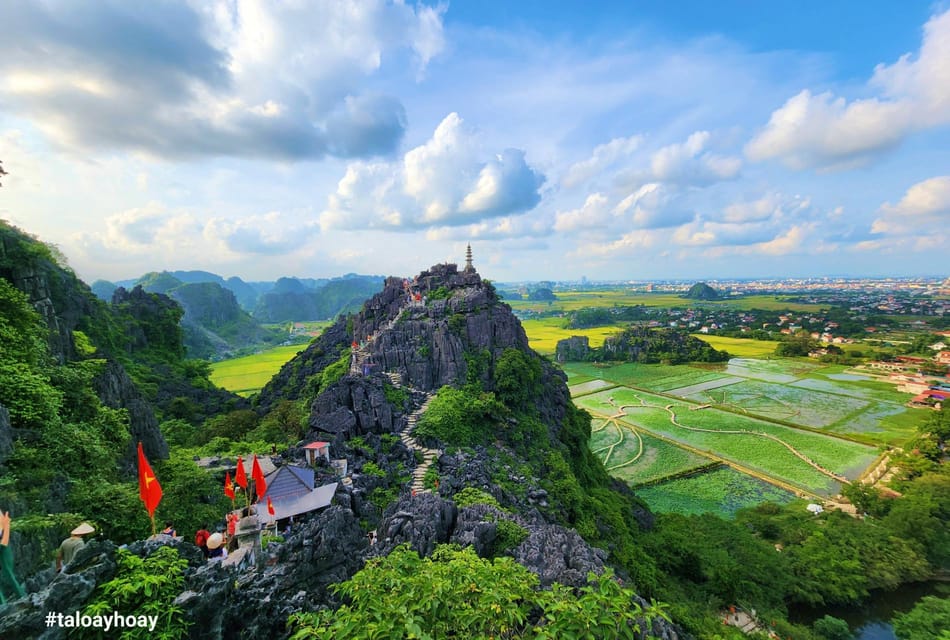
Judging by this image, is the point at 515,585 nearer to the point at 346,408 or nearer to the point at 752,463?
the point at 346,408

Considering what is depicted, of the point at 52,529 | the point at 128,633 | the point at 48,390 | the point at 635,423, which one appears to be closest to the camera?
the point at 128,633

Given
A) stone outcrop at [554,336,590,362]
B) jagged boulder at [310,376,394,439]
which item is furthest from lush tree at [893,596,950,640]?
stone outcrop at [554,336,590,362]

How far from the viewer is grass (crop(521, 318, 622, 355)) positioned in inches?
4284

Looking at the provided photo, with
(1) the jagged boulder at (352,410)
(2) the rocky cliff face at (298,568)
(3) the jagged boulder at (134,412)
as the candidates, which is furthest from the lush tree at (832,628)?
(3) the jagged boulder at (134,412)

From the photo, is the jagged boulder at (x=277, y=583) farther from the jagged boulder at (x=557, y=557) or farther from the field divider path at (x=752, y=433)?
the field divider path at (x=752, y=433)

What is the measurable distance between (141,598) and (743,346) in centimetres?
12467

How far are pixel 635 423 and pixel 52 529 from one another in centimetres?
5373

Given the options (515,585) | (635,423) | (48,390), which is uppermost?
(48,390)

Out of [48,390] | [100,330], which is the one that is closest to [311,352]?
[100,330]

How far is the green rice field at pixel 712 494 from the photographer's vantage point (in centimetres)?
3278

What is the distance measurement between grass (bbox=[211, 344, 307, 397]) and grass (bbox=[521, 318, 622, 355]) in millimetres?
56378

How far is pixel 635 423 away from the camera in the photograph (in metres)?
52.2

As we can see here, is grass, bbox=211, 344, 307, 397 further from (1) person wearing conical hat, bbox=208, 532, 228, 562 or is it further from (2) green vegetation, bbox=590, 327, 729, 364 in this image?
(2) green vegetation, bbox=590, 327, 729, 364

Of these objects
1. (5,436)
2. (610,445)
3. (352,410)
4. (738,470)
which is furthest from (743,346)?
(5,436)
